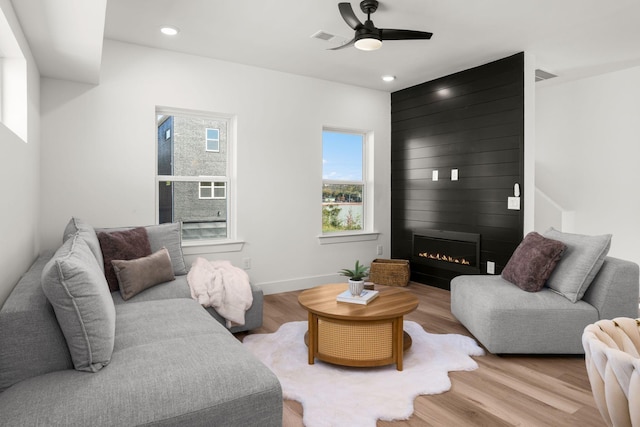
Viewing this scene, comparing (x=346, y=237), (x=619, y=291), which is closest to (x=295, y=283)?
(x=346, y=237)

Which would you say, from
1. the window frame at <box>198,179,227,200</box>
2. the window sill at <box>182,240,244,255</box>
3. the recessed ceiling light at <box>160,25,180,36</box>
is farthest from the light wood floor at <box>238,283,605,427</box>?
the recessed ceiling light at <box>160,25,180,36</box>

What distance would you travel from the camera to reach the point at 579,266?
287 cm

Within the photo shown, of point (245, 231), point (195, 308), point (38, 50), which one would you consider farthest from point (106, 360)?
point (245, 231)

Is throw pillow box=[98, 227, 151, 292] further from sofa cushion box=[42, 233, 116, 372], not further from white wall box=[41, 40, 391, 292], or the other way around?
sofa cushion box=[42, 233, 116, 372]

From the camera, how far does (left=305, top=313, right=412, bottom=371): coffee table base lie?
257cm

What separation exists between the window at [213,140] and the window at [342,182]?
4.57 feet

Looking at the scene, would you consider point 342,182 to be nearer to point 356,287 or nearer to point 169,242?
point 169,242

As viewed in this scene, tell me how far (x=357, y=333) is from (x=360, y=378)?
0.27 m

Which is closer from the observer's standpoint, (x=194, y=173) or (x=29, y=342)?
(x=29, y=342)

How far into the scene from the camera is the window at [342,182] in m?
5.25

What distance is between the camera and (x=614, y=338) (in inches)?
32.6

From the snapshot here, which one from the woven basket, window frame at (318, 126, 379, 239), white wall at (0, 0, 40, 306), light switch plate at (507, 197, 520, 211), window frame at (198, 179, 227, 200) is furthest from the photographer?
window frame at (318, 126, 379, 239)

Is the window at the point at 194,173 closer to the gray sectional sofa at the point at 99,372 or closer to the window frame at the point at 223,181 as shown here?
the window frame at the point at 223,181

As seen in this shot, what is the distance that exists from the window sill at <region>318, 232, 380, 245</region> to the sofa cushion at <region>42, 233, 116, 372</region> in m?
3.52
